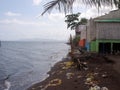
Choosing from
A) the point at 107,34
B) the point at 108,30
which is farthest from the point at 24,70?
the point at 108,30

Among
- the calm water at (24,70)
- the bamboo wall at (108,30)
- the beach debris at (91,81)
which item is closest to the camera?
the beach debris at (91,81)

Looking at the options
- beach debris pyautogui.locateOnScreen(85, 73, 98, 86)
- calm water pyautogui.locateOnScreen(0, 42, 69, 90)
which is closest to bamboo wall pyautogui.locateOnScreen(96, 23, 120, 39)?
calm water pyautogui.locateOnScreen(0, 42, 69, 90)

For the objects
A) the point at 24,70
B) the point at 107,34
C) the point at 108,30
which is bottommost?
the point at 24,70

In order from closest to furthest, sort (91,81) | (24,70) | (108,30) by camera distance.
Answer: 1. (91,81)
2. (108,30)
3. (24,70)

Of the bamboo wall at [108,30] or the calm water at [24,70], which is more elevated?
the bamboo wall at [108,30]

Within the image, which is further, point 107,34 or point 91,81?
point 107,34

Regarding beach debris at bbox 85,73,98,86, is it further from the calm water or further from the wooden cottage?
the wooden cottage

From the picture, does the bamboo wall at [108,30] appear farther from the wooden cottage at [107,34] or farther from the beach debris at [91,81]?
the beach debris at [91,81]

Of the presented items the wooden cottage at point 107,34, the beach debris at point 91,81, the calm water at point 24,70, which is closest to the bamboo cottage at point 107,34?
the wooden cottage at point 107,34

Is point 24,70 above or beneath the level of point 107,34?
beneath

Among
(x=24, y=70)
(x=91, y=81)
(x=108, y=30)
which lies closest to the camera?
(x=91, y=81)

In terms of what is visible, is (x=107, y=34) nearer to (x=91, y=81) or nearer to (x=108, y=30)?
(x=108, y=30)

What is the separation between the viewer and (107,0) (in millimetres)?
7730

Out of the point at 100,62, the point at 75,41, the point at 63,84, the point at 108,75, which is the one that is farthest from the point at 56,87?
the point at 75,41
